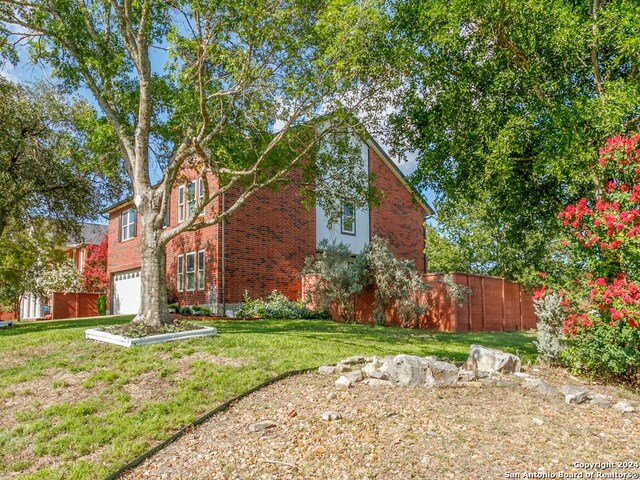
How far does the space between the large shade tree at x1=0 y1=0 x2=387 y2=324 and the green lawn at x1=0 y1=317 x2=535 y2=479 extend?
1.96 metres

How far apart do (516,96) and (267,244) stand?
11.0m

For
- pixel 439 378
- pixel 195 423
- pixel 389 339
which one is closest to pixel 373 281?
pixel 389 339

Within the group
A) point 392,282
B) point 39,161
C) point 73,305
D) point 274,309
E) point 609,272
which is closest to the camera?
point 609,272

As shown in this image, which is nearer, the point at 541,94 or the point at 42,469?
the point at 42,469

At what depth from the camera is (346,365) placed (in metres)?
7.00

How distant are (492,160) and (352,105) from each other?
3.69m

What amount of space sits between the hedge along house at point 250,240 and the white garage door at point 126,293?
5cm

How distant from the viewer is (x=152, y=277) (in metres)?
9.69

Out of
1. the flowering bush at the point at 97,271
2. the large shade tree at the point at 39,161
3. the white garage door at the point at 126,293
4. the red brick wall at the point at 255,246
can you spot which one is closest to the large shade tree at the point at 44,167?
the large shade tree at the point at 39,161

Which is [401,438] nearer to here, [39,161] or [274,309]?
[274,309]

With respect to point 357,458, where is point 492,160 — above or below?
above

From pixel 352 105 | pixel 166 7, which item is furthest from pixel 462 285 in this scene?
pixel 166 7

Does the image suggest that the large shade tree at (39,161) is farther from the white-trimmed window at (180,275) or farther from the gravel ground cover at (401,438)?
the gravel ground cover at (401,438)

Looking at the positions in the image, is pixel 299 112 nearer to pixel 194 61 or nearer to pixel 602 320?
pixel 194 61
